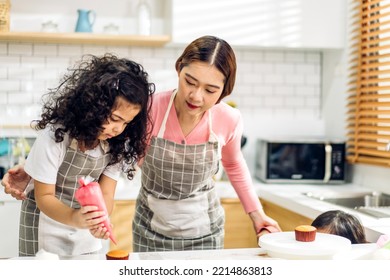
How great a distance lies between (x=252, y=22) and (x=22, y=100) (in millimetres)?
1297

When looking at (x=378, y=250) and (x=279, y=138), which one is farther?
(x=279, y=138)

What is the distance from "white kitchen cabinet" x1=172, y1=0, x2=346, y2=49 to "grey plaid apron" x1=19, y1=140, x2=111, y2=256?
1.58 meters

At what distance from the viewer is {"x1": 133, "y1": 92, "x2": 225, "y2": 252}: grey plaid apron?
1.75 metres

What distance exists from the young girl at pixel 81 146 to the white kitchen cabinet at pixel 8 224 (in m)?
1.09

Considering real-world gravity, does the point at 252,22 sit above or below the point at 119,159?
above

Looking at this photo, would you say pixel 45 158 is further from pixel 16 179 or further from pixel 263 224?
pixel 263 224

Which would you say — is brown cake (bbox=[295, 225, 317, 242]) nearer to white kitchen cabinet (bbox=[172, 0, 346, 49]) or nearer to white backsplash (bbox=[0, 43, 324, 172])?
white kitchen cabinet (bbox=[172, 0, 346, 49])

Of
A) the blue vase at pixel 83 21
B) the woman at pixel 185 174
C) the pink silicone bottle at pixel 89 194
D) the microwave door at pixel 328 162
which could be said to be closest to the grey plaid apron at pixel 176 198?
the woman at pixel 185 174

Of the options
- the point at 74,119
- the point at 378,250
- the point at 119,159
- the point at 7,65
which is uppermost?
the point at 7,65

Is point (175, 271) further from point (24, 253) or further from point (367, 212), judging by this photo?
point (367, 212)

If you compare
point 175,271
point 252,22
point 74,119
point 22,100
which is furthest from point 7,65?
point 175,271

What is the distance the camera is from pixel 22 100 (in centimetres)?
308

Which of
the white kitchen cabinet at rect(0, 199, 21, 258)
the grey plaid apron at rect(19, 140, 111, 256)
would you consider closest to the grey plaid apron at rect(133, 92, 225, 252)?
the grey plaid apron at rect(19, 140, 111, 256)

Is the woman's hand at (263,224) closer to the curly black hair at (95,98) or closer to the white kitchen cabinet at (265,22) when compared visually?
the curly black hair at (95,98)
